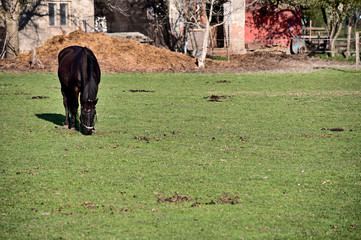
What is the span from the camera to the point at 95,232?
6.39 meters

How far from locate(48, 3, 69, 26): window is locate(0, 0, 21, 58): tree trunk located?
3.74 meters

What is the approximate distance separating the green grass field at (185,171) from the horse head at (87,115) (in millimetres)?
257

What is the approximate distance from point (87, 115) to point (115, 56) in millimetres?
20129

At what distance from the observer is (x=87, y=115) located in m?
11.8

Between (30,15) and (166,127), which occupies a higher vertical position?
(30,15)

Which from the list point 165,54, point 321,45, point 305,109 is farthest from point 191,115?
point 321,45

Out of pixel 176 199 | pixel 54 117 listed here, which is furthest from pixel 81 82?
pixel 176 199

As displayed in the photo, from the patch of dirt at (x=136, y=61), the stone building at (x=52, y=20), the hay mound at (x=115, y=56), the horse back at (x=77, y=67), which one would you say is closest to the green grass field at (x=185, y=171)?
the horse back at (x=77, y=67)

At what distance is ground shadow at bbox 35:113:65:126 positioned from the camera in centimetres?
1446

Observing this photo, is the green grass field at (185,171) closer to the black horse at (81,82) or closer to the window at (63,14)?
the black horse at (81,82)

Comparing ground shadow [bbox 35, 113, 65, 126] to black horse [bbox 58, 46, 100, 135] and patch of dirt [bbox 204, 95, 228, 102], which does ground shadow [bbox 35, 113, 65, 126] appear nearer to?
black horse [bbox 58, 46, 100, 135]

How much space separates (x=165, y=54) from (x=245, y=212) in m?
26.4

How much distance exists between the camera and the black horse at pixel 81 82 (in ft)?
38.6

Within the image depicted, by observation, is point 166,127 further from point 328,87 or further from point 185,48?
point 185,48
